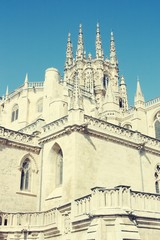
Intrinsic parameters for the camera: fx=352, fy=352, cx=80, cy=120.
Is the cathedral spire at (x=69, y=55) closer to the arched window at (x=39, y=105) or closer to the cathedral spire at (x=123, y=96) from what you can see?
the cathedral spire at (x=123, y=96)

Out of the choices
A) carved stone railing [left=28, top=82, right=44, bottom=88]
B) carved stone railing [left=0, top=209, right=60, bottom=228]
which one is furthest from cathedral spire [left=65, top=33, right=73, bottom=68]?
carved stone railing [left=0, top=209, right=60, bottom=228]

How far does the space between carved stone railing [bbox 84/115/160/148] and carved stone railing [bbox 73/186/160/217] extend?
536cm

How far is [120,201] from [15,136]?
30.0 feet

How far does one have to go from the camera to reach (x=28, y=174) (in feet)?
68.8

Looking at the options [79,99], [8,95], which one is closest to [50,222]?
[79,99]

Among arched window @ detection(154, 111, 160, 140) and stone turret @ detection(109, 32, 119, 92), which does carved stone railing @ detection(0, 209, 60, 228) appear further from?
stone turret @ detection(109, 32, 119, 92)

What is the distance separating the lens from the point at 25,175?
20.8 metres

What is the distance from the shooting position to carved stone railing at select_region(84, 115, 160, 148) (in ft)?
64.6

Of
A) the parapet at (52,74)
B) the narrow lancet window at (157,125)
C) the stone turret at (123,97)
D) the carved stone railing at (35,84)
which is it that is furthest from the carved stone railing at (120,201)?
the stone turret at (123,97)

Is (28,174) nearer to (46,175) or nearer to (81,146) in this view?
(46,175)

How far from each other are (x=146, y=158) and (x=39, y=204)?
23.7ft

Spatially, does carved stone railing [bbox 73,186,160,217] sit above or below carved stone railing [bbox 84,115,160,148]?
below

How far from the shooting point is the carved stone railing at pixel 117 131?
1969cm

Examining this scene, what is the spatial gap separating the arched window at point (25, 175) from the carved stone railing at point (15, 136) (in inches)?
46.2
